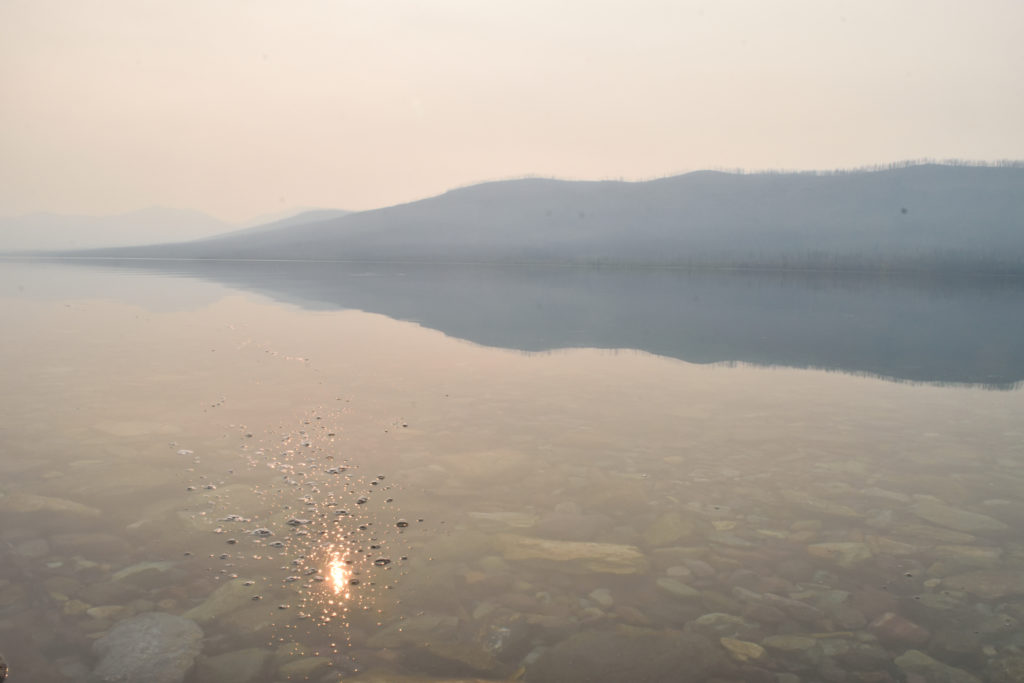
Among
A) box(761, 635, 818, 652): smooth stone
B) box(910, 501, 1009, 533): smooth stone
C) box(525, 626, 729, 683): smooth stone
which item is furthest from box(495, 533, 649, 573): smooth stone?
box(910, 501, 1009, 533): smooth stone

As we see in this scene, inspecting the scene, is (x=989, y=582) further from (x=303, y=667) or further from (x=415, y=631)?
(x=303, y=667)

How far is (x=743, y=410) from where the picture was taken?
12.1 metres

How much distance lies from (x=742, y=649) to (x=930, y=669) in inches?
49.8

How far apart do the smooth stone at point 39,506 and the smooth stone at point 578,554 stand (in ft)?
14.5

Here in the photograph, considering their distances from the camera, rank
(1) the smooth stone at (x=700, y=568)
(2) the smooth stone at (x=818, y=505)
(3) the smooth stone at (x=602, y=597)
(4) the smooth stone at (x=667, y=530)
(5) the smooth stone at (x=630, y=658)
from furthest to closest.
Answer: (2) the smooth stone at (x=818, y=505) < (4) the smooth stone at (x=667, y=530) < (1) the smooth stone at (x=700, y=568) < (3) the smooth stone at (x=602, y=597) < (5) the smooth stone at (x=630, y=658)

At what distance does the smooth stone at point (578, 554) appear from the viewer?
5898mm

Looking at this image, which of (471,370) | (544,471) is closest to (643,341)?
(471,370)

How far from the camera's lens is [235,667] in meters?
4.35

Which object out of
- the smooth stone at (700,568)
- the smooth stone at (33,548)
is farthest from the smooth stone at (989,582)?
the smooth stone at (33,548)

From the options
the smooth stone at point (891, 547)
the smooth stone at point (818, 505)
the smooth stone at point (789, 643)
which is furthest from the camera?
the smooth stone at point (818, 505)

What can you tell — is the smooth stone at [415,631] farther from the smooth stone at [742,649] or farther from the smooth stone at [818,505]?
the smooth stone at [818,505]

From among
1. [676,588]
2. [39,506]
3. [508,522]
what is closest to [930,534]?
[676,588]

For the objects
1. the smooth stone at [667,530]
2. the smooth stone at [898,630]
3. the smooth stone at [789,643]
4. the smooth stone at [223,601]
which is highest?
the smooth stone at [223,601]

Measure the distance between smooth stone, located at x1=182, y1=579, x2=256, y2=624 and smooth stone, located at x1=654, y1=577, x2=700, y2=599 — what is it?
345 centimetres
